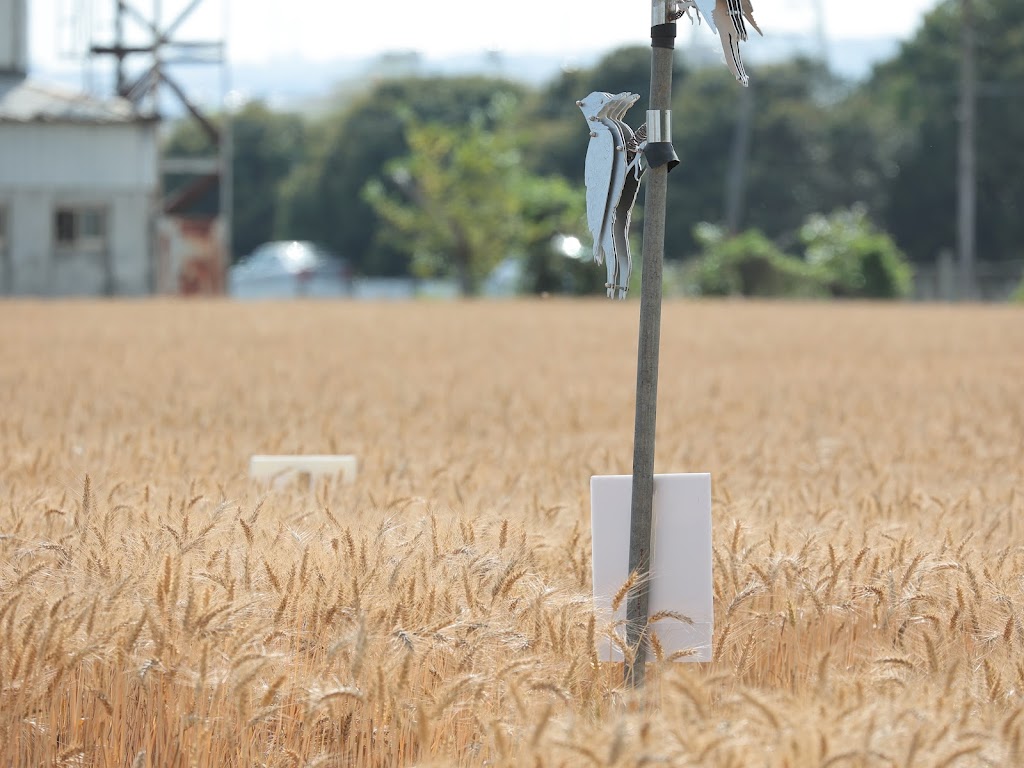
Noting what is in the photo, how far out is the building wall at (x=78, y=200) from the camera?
31.9 m

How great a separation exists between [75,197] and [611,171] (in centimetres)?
3035

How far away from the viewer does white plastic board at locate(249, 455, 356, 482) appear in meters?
5.68

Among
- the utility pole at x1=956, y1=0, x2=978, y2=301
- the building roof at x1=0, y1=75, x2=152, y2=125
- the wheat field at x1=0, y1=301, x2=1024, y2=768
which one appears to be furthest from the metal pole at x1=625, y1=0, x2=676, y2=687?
the utility pole at x1=956, y1=0, x2=978, y2=301

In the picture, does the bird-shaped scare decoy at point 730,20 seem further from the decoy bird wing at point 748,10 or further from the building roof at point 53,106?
the building roof at point 53,106

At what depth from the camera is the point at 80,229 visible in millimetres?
32562

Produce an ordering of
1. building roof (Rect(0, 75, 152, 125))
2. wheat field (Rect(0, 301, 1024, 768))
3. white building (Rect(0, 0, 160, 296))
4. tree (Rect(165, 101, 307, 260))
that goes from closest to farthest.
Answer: wheat field (Rect(0, 301, 1024, 768)) < building roof (Rect(0, 75, 152, 125)) < white building (Rect(0, 0, 160, 296)) < tree (Rect(165, 101, 307, 260))

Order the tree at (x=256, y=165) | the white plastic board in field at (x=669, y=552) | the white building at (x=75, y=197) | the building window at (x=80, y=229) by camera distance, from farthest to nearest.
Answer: the tree at (x=256, y=165)
the building window at (x=80, y=229)
the white building at (x=75, y=197)
the white plastic board in field at (x=669, y=552)

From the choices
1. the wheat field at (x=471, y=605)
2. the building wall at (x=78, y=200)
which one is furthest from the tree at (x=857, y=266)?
the wheat field at (x=471, y=605)

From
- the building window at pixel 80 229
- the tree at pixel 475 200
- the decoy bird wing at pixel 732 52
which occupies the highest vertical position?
the tree at pixel 475 200

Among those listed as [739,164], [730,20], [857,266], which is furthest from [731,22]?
[739,164]

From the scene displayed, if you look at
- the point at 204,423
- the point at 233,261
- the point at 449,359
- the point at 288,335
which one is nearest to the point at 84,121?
the point at 288,335

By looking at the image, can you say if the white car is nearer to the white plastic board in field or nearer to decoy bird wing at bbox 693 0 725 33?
the white plastic board in field

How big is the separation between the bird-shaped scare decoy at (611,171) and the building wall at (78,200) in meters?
30.0

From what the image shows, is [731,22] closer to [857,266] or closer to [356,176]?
[857,266]
